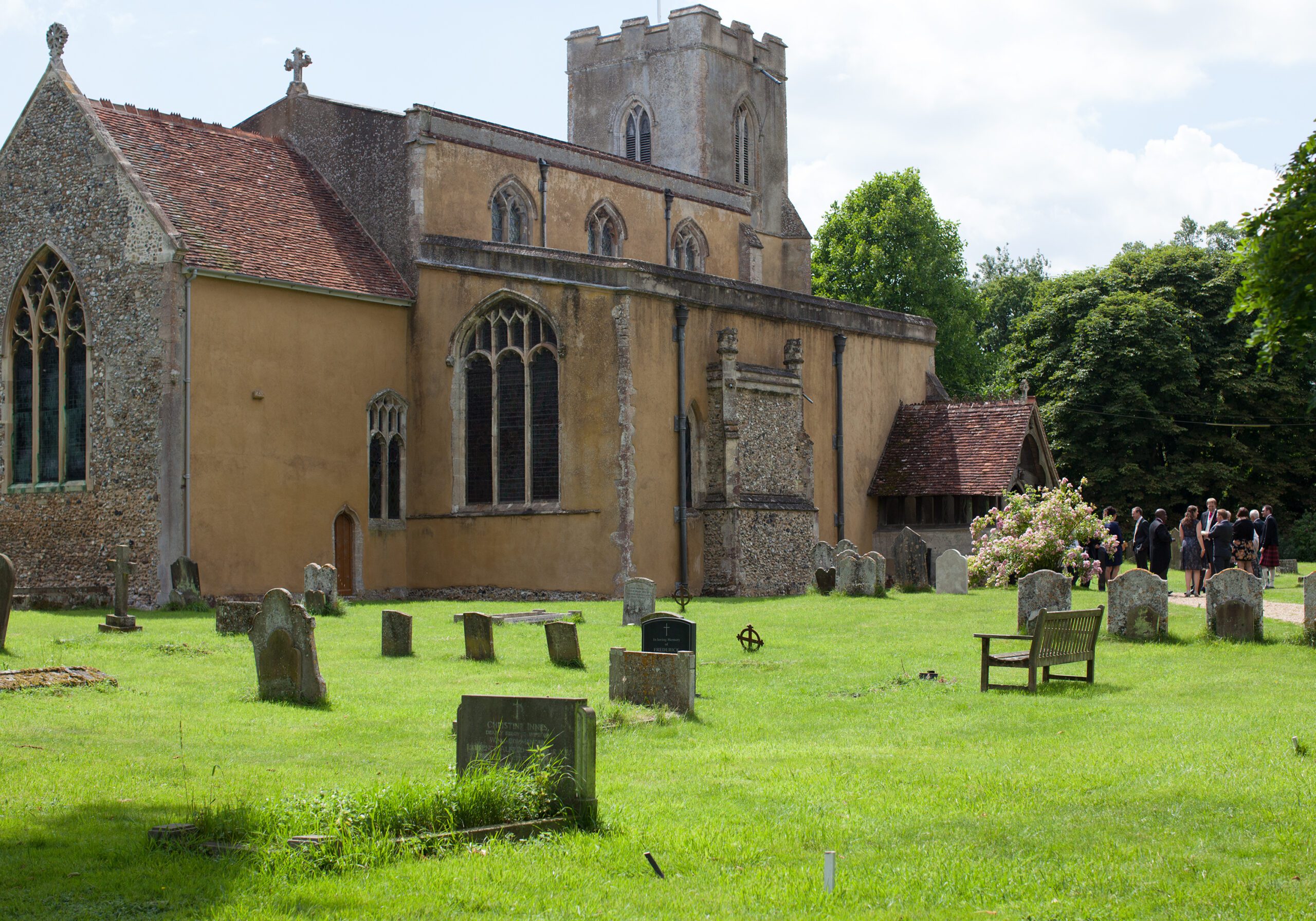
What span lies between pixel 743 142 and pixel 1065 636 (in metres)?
35.3

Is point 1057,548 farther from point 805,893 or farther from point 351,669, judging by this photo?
point 805,893

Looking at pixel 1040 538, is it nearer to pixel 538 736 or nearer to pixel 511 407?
pixel 511 407

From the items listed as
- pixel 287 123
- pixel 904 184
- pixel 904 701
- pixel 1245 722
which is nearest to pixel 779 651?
pixel 904 701

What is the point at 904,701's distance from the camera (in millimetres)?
13938

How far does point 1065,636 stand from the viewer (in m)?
14.4

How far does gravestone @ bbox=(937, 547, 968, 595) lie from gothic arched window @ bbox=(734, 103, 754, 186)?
22753 mm

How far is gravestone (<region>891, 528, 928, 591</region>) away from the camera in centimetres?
2947

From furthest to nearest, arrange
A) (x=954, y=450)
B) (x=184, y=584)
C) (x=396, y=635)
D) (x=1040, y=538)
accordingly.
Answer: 1. (x=954, y=450)
2. (x=1040, y=538)
3. (x=184, y=584)
4. (x=396, y=635)

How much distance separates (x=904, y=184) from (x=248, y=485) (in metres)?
36.4

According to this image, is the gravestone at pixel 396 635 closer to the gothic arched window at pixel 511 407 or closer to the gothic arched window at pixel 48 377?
the gothic arched window at pixel 511 407

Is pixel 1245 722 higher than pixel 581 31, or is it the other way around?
pixel 581 31

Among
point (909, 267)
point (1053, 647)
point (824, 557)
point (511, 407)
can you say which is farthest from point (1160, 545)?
point (909, 267)

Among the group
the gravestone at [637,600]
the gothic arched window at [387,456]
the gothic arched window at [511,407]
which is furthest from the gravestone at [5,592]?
the gothic arched window at [511,407]

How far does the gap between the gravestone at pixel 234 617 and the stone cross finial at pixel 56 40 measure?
579 inches
